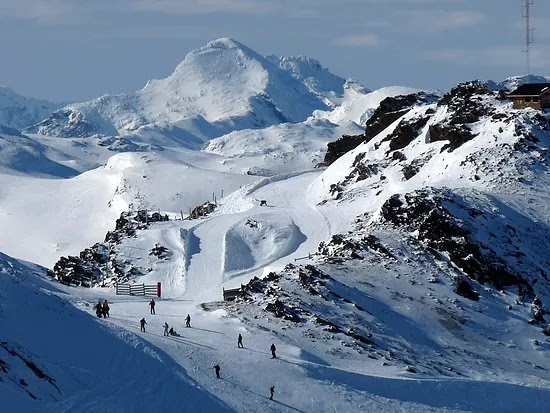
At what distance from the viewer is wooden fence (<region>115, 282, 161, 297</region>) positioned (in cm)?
8675

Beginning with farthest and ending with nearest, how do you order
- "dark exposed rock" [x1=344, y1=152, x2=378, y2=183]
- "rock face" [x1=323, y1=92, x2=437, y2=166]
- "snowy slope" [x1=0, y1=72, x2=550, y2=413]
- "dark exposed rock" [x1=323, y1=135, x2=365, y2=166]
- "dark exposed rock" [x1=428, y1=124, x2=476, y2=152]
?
"dark exposed rock" [x1=323, y1=135, x2=365, y2=166] → "rock face" [x1=323, y1=92, x2=437, y2=166] → "dark exposed rock" [x1=344, y1=152, x2=378, y2=183] → "dark exposed rock" [x1=428, y1=124, x2=476, y2=152] → "snowy slope" [x1=0, y1=72, x2=550, y2=413]

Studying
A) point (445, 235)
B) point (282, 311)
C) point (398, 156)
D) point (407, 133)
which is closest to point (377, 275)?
point (445, 235)

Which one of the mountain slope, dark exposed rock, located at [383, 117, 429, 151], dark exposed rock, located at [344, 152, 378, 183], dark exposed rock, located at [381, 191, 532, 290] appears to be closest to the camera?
the mountain slope

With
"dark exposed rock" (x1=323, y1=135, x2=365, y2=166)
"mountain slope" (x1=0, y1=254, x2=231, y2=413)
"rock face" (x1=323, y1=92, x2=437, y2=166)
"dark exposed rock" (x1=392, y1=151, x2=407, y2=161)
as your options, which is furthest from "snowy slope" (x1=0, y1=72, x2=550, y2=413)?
"dark exposed rock" (x1=323, y1=135, x2=365, y2=166)

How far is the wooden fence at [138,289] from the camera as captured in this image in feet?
285

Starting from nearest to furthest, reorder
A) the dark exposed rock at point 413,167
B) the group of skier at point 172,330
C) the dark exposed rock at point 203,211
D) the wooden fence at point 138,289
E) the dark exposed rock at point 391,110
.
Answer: the group of skier at point 172,330
the wooden fence at point 138,289
the dark exposed rock at point 413,167
the dark exposed rock at point 203,211
the dark exposed rock at point 391,110

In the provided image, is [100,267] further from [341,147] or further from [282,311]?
[341,147]

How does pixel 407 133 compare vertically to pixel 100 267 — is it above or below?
above

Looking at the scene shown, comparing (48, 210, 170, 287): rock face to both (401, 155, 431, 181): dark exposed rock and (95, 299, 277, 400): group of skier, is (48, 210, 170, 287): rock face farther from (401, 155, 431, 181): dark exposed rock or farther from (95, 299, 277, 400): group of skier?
(401, 155, 431, 181): dark exposed rock

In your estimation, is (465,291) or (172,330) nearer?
(172,330)

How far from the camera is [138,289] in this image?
291ft

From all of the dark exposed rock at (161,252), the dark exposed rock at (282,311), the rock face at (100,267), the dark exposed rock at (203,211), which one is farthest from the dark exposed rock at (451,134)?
the dark exposed rock at (282,311)

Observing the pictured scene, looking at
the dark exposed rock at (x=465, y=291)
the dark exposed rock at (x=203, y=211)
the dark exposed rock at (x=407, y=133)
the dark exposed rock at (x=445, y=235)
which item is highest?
the dark exposed rock at (x=407, y=133)

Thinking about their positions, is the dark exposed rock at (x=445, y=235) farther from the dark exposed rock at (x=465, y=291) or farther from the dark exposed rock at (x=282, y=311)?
the dark exposed rock at (x=282, y=311)
